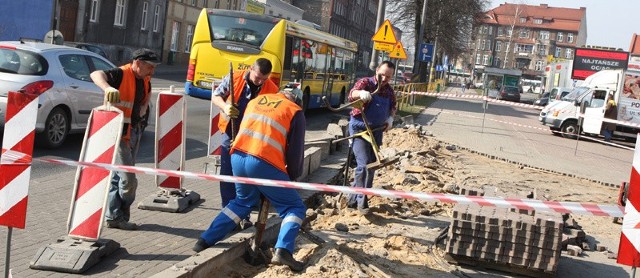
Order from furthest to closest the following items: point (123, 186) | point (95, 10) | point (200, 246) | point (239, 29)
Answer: point (95, 10), point (239, 29), point (123, 186), point (200, 246)

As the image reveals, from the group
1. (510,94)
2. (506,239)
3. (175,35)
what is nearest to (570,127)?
(506,239)

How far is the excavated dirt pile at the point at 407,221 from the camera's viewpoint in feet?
20.9

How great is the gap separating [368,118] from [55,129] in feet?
16.7

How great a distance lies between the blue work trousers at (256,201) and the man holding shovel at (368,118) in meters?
2.66

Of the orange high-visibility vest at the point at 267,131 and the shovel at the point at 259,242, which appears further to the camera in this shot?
the shovel at the point at 259,242

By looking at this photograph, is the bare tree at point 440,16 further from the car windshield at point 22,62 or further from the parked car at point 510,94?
the car windshield at point 22,62

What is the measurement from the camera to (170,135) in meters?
8.29

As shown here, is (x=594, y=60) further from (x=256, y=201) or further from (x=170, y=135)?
(x=256, y=201)

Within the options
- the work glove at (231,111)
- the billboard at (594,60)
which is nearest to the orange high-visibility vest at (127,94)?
the work glove at (231,111)

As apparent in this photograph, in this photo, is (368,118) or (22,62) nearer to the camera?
(368,118)

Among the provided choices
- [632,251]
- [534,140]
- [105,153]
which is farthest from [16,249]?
[534,140]

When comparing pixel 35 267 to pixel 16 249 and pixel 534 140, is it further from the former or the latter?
pixel 534 140

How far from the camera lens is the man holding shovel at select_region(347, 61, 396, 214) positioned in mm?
8906

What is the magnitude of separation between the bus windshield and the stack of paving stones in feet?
45.0
